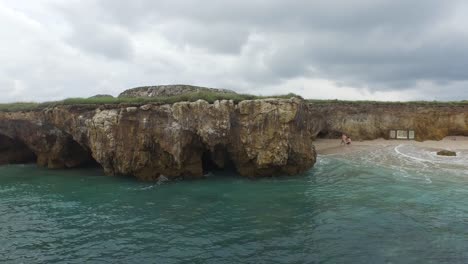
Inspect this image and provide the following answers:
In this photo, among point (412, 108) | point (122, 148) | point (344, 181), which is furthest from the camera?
point (412, 108)

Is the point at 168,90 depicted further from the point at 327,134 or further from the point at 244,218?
the point at 327,134

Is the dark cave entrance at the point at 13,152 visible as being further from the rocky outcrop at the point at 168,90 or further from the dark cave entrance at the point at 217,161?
the dark cave entrance at the point at 217,161

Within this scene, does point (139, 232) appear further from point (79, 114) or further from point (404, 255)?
point (79, 114)

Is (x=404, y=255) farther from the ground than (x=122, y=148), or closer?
closer

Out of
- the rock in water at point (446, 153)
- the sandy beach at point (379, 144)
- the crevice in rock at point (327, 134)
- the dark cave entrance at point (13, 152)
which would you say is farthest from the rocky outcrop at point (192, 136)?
the crevice in rock at point (327, 134)

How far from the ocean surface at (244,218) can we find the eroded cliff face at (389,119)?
1471 cm

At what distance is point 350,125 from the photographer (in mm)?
40594

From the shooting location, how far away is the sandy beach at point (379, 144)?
34.3 m

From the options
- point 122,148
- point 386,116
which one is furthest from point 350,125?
point 122,148

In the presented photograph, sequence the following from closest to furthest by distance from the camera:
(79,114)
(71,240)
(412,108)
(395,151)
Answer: (71,240) < (79,114) < (395,151) < (412,108)

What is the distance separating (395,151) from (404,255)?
74.2ft

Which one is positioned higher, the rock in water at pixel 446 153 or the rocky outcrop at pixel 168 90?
the rocky outcrop at pixel 168 90

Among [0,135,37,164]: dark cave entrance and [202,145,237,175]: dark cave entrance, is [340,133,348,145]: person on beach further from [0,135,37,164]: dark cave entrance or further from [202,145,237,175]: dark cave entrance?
[0,135,37,164]: dark cave entrance

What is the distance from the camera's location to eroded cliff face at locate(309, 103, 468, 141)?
39.2 metres
